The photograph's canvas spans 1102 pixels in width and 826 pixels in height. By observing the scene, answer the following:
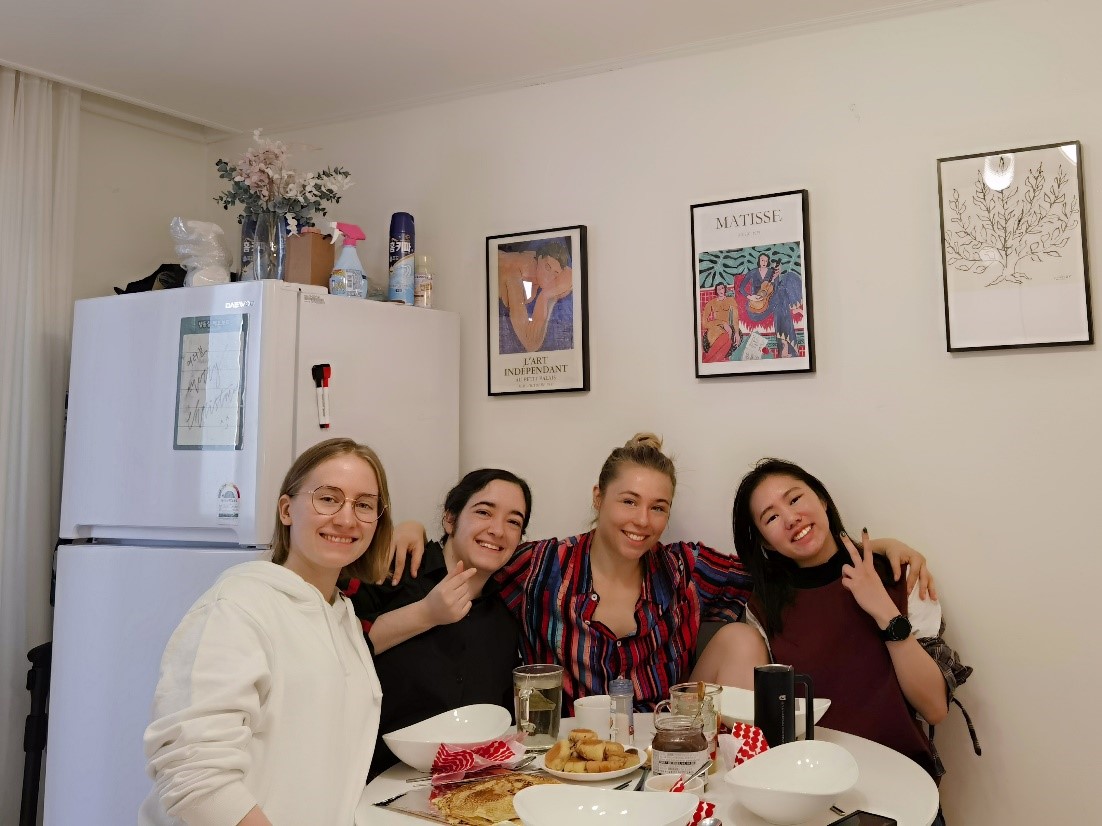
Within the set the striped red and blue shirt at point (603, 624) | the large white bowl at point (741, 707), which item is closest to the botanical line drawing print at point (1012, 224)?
the striped red and blue shirt at point (603, 624)

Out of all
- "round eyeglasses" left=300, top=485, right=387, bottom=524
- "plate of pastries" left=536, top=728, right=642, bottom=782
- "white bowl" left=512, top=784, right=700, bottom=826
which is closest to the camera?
"white bowl" left=512, top=784, right=700, bottom=826

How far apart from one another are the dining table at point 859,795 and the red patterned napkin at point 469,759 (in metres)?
0.07

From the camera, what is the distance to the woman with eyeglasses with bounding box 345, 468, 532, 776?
1968mm

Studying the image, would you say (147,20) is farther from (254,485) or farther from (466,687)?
(466,687)

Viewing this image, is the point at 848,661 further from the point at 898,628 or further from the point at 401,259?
the point at 401,259

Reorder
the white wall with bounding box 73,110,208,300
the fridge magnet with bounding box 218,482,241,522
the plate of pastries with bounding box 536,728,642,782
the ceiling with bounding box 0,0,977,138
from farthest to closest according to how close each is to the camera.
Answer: the white wall with bounding box 73,110,208,300, the ceiling with bounding box 0,0,977,138, the fridge magnet with bounding box 218,482,241,522, the plate of pastries with bounding box 536,728,642,782

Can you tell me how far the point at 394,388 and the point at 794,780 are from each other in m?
1.63

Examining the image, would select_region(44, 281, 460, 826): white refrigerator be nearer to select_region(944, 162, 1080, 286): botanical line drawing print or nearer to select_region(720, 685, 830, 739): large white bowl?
select_region(720, 685, 830, 739): large white bowl

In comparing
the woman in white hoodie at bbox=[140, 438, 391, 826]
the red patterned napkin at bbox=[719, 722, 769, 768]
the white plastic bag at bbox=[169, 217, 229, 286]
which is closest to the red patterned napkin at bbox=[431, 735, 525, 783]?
the woman in white hoodie at bbox=[140, 438, 391, 826]

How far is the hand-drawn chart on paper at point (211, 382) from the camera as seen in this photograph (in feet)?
7.80

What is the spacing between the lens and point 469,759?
62.2 inches

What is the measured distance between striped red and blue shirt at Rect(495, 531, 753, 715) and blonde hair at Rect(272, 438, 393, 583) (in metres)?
0.47

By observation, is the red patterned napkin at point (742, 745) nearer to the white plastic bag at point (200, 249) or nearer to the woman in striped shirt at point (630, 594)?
the woman in striped shirt at point (630, 594)

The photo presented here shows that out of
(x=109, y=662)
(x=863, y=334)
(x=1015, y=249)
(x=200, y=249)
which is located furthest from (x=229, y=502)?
(x=1015, y=249)
